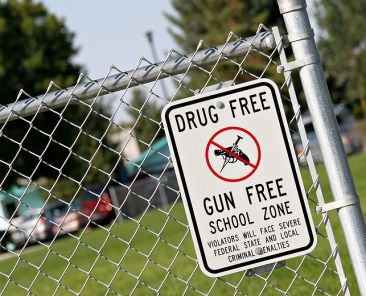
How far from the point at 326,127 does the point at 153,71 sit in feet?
2.32

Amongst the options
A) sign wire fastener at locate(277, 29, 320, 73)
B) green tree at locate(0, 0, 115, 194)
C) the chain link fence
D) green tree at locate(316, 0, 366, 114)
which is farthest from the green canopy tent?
green tree at locate(316, 0, 366, 114)

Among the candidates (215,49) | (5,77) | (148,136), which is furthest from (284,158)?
(148,136)

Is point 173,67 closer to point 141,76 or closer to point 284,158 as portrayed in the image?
point 141,76

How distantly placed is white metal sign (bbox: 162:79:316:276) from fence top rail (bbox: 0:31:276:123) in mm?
307

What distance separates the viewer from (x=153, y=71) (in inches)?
174

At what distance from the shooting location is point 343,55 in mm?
64188

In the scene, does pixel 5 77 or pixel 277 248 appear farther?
pixel 5 77

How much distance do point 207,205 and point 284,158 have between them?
0.31 m

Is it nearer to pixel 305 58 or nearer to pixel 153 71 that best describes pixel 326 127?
pixel 305 58

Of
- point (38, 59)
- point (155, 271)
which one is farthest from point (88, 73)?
point (155, 271)

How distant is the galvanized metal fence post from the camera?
412 cm

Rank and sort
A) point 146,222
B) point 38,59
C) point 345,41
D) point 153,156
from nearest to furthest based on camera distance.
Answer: point 146,222
point 153,156
point 38,59
point 345,41

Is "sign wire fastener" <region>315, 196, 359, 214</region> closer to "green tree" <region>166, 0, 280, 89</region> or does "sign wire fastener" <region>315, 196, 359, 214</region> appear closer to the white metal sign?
the white metal sign

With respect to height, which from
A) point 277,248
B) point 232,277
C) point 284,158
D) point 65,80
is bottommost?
point 65,80
